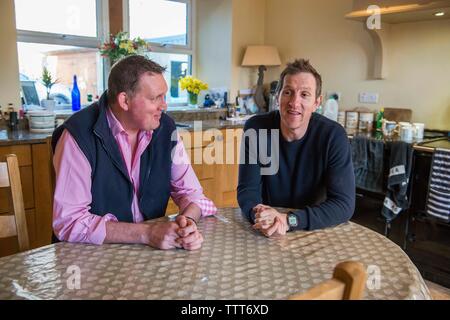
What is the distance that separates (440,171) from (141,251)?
196 cm

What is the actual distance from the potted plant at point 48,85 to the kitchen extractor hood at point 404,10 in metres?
2.37

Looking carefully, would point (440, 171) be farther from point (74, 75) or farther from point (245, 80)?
point (74, 75)

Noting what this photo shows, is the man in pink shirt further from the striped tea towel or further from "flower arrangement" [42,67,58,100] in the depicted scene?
"flower arrangement" [42,67,58,100]

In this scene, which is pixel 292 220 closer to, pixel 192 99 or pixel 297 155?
pixel 297 155

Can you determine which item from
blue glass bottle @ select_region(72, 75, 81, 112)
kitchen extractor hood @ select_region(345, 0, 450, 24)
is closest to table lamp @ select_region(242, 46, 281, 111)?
kitchen extractor hood @ select_region(345, 0, 450, 24)

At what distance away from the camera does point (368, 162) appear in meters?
2.85

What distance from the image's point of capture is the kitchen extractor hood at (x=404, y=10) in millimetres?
2546

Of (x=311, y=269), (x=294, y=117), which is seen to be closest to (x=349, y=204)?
(x=294, y=117)

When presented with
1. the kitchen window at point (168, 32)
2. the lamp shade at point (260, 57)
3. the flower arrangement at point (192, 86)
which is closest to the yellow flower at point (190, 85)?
the flower arrangement at point (192, 86)

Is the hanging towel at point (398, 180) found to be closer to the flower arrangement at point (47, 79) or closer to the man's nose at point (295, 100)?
the man's nose at point (295, 100)

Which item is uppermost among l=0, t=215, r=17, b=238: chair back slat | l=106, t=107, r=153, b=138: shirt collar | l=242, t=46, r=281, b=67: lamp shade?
l=242, t=46, r=281, b=67: lamp shade

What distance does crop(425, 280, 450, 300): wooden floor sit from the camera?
239 centimetres

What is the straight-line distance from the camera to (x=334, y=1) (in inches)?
141

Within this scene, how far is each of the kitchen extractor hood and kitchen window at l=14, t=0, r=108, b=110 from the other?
7.05ft
